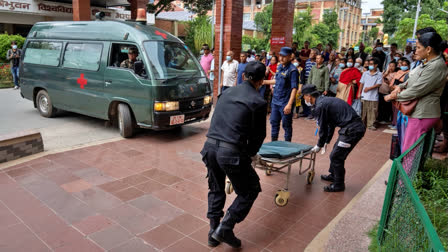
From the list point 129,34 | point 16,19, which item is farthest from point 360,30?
point 129,34

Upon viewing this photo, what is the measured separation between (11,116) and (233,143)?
319 inches

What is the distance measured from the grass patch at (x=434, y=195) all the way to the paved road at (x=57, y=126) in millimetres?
5588

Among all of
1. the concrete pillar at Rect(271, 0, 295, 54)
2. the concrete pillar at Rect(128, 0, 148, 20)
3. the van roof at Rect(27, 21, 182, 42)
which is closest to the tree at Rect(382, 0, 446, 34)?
the concrete pillar at Rect(271, 0, 295, 54)

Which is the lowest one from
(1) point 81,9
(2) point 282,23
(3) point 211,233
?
(3) point 211,233

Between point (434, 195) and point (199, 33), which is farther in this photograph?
point (199, 33)

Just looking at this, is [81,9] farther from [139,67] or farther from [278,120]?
[278,120]

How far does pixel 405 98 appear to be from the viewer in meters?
3.75

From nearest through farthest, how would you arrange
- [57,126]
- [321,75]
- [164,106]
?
[164,106] < [57,126] < [321,75]

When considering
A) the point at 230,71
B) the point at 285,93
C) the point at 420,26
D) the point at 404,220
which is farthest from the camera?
the point at 420,26

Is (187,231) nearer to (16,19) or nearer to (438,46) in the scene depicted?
(438,46)

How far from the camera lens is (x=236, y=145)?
282 centimetres

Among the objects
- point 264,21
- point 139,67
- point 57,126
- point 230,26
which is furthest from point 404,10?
point 57,126

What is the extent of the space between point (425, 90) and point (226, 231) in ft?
8.77

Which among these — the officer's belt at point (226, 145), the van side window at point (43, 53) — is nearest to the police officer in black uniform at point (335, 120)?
the officer's belt at point (226, 145)
